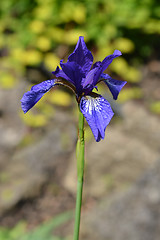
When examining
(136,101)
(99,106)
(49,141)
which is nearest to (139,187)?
(49,141)

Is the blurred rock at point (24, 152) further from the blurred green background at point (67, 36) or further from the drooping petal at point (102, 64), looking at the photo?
the drooping petal at point (102, 64)

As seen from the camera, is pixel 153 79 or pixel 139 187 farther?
pixel 153 79

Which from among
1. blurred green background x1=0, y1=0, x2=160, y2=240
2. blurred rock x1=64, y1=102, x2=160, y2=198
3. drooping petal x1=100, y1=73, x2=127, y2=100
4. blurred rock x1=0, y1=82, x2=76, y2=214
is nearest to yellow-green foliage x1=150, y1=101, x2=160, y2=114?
blurred green background x1=0, y1=0, x2=160, y2=240

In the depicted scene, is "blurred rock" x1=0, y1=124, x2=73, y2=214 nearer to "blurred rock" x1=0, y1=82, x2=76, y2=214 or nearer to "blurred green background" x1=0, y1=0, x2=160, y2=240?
"blurred rock" x1=0, y1=82, x2=76, y2=214

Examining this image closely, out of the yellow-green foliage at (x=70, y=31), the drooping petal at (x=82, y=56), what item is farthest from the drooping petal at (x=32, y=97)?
the yellow-green foliage at (x=70, y=31)

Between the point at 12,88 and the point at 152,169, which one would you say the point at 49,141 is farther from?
the point at 152,169

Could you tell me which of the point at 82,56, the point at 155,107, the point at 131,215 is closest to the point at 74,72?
the point at 82,56

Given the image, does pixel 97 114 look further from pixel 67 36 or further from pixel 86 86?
pixel 67 36
